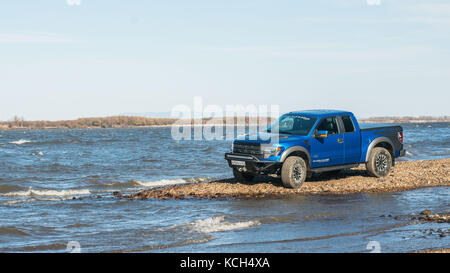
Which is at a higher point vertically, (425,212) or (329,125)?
(329,125)

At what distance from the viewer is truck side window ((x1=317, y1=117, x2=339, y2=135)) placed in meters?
13.2

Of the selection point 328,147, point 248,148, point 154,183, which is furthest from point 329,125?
point 154,183

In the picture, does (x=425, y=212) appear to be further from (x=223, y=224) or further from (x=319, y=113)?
(x=319, y=113)

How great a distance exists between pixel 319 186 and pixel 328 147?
1057 millimetres

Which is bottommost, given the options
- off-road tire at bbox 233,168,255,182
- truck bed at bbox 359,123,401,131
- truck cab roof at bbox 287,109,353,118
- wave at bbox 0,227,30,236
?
wave at bbox 0,227,30,236

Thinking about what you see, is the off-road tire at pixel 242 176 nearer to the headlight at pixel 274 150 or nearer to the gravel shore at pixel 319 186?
the gravel shore at pixel 319 186

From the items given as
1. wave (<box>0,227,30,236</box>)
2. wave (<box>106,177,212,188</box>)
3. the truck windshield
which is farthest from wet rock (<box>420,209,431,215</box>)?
wave (<box>106,177,212,188</box>)

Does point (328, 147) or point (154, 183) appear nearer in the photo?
point (328, 147)

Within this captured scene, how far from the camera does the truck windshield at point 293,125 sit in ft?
42.8

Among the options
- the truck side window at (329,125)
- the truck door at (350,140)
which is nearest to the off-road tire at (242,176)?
the truck side window at (329,125)

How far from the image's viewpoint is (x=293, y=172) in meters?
12.7

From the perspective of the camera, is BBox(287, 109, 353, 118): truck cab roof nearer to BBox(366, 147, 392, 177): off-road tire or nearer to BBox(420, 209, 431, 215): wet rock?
BBox(366, 147, 392, 177): off-road tire

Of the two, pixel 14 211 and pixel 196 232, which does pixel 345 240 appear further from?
pixel 14 211
